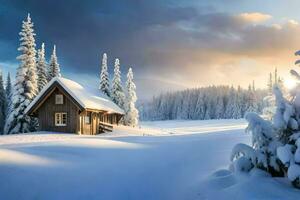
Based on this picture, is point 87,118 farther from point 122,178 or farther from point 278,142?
point 278,142

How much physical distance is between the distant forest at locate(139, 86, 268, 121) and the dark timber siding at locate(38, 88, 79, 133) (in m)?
77.9

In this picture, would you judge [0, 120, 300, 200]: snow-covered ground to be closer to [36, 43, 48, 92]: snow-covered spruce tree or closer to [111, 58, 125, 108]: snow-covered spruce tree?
[36, 43, 48, 92]: snow-covered spruce tree

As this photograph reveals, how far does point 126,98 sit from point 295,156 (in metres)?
47.0

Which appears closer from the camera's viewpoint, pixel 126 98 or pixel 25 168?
pixel 25 168

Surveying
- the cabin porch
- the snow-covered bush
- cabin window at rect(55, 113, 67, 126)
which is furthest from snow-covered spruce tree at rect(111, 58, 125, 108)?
the snow-covered bush

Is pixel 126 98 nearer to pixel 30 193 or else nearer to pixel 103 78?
pixel 103 78

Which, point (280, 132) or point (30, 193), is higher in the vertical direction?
point (280, 132)

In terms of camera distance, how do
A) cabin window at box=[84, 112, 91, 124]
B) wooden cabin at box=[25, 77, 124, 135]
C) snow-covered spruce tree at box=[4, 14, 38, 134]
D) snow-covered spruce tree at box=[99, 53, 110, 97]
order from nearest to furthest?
wooden cabin at box=[25, 77, 124, 135], cabin window at box=[84, 112, 91, 124], snow-covered spruce tree at box=[4, 14, 38, 134], snow-covered spruce tree at box=[99, 53, 110, 97]

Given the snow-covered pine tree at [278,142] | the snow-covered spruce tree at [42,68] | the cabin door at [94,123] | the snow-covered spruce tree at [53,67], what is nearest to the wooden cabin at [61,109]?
the cabin door at [94,123]

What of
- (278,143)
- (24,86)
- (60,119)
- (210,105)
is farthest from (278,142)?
(210,105)

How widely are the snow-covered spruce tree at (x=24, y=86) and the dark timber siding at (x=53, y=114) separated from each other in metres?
5.25

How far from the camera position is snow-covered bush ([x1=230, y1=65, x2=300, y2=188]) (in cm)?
849

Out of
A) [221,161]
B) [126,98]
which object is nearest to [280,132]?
[221,161]

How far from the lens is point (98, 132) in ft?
125
